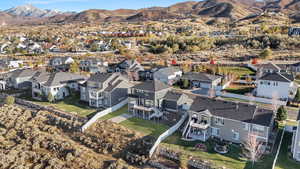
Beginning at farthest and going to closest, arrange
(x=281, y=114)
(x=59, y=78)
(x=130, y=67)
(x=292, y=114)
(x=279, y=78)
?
(x=130, y=67) < (x=59, y=78) < (x=279, y=78) < (x=292, y=114) < (x=281, y=114)

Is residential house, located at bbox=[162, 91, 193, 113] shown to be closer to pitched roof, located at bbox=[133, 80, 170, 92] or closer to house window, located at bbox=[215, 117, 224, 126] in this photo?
pitched roof, located at bbox=[133, 80, 170, 92]

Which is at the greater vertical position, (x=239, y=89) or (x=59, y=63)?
(x=59, y=63)

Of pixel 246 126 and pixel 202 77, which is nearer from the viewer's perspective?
pixel 246 126

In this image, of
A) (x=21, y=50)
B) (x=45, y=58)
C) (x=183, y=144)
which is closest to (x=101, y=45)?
(x=45, y=58)

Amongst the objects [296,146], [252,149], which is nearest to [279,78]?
[296,146]

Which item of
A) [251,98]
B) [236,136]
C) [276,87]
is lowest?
[236,136]

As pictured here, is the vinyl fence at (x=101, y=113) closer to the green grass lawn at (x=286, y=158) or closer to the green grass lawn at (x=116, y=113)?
the green grass lawn at (x=116, y=113)

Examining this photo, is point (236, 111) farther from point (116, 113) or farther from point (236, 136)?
point (116, 113)

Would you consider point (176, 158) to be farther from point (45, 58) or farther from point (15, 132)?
point (45, 58)
